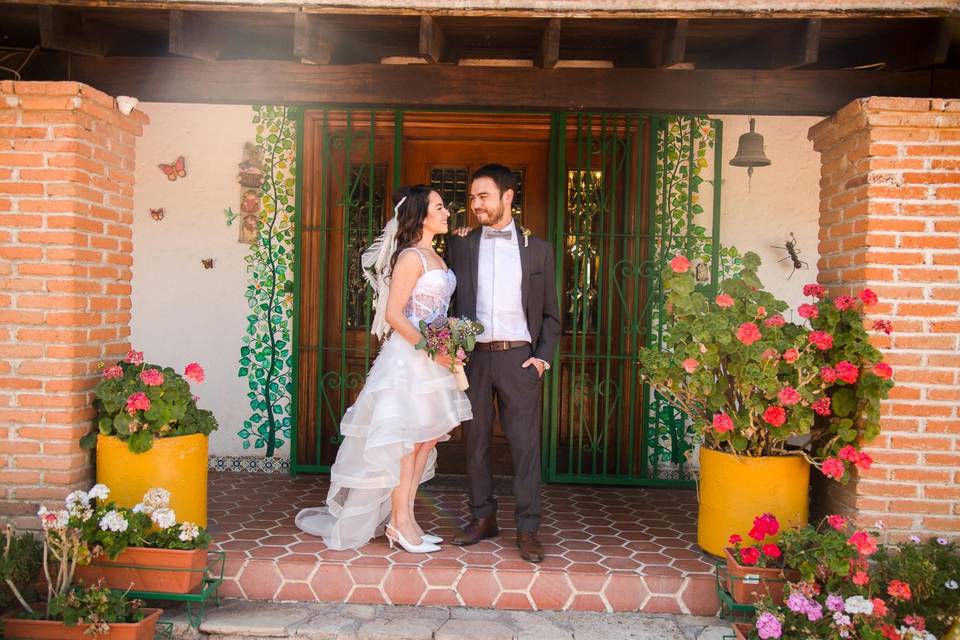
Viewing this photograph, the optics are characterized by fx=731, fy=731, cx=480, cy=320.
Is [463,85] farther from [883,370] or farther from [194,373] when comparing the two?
[883,370]

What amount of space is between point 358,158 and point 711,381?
10.6 feet

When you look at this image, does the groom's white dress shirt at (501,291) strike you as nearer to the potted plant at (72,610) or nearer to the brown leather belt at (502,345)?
the brown leather belt at (502,345)

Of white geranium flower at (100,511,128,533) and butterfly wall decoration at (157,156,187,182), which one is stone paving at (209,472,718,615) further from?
butterfly wall decoration at (157,156,187,182)

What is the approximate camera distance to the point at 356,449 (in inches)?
153

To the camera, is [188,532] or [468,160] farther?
[468,160]

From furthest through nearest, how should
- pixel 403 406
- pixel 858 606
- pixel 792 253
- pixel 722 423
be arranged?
pixel 792 253 → pixel 403 406 → pixel 722 423 → pixel 858 606

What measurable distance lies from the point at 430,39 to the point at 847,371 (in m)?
2.53

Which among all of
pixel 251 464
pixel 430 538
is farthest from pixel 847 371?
pixel 251 464

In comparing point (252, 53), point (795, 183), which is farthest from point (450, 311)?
point (795, 183)

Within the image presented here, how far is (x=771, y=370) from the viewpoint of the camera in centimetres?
351

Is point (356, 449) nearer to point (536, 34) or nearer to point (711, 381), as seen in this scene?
point (711, 381)

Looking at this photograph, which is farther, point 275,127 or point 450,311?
point 275,127

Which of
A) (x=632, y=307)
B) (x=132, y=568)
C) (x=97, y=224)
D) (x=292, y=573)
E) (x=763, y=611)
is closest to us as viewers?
(x=763, y=611)

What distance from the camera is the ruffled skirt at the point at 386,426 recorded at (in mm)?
3766
